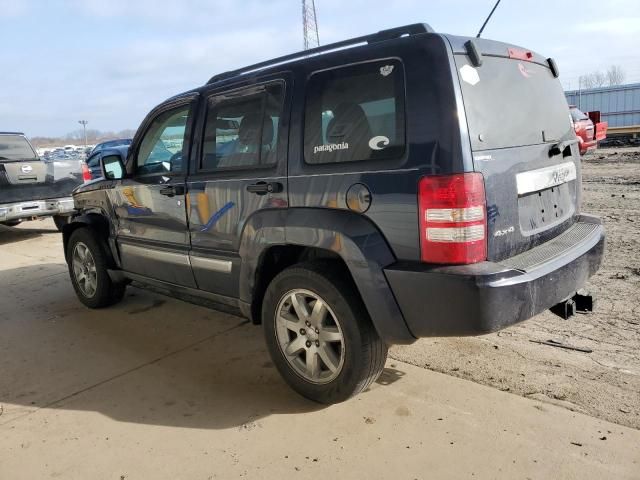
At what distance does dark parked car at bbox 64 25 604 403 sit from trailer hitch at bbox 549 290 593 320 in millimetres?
15

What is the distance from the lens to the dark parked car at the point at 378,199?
2.46 meters

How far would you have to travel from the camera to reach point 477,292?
2.38 m

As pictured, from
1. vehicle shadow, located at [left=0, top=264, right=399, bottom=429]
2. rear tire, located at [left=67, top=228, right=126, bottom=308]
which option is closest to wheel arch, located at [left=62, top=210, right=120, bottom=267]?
rear tire, located at [left=67, top=228, right=126, bottom=308]

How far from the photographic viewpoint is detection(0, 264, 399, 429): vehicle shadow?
10.4 ft

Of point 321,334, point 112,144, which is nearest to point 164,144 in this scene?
point 321,334

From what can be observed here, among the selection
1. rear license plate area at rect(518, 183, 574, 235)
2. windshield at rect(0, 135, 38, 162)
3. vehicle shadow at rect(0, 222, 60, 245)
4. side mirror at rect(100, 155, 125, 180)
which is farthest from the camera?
vehicle shadow at rect(0, 222, 60, 245)

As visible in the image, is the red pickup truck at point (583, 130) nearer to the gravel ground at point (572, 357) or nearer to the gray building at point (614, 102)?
the gravel ground at point (572, 357)

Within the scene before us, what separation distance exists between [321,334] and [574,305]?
60.1 inches

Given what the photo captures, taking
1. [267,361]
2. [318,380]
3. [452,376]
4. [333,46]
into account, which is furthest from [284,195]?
[452,376]

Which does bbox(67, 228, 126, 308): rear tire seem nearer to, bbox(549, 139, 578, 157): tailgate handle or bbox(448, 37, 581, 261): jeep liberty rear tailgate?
bbox(448, 37, 581, 261): jeep liberty rear tailgate

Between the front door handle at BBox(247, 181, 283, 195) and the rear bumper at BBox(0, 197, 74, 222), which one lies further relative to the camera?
the rear bumper at BBox(0, 197, 74, 222)

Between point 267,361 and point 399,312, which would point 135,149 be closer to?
point 267,361

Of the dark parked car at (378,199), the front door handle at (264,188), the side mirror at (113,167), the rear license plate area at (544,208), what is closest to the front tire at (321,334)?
the dark parked car at (378,199)

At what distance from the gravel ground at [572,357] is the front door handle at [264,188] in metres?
1.51
